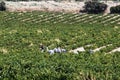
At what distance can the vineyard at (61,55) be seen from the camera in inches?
853

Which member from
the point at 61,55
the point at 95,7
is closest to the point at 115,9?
the point at 95,7

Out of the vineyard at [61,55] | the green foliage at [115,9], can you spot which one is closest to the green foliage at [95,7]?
the green foliage at [115,9]

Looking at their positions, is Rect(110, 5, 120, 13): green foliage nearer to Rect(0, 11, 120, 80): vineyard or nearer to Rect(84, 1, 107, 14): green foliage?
Rect(84, 1, 107, 14): green foliage

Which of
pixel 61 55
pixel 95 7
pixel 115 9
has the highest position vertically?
pixel 61 55

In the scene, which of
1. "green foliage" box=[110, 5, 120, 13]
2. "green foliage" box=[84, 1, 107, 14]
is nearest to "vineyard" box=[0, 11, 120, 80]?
"green foliage" box=[110, 5, 120, 13]

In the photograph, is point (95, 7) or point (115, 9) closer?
point (115, 9)

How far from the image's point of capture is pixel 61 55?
94.5ft

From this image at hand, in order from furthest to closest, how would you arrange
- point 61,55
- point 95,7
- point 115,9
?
point 95,7 → point 115,9 → point 61,55

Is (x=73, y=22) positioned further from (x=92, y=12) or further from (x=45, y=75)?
(x=45, y=75)

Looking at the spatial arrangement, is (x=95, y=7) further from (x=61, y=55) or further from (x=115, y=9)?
(x=61, y=55)

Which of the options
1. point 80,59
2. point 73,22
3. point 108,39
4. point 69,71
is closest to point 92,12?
point 73,22

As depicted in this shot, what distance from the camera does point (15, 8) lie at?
93.3 metres

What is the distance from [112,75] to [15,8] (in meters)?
74.5

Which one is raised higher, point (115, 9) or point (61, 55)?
point (61, 55)
